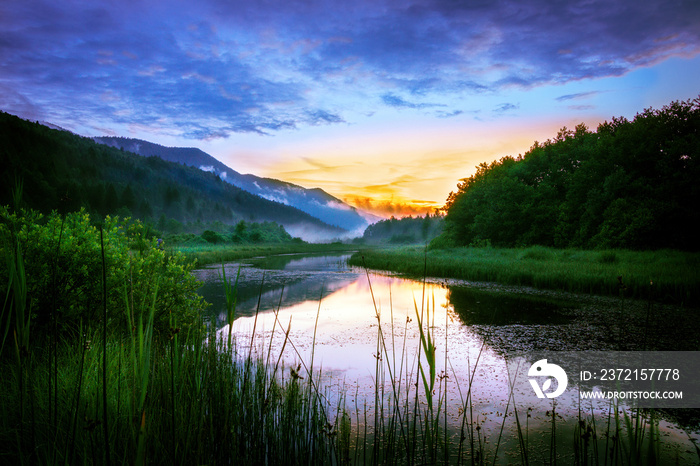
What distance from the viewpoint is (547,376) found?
5.78m

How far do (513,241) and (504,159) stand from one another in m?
16.3

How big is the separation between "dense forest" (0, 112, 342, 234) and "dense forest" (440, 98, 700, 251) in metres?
40.1

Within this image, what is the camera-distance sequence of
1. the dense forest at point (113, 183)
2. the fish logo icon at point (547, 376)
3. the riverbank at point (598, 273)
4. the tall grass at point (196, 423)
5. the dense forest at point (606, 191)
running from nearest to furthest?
1. the tall grass at point (196, 423)
2. the fish logo icon at point (547, 376)
3. the riverbank at point (598, 273)
4. the dense forest at point (606, 191)
5. the dense forest at point (113, 183)

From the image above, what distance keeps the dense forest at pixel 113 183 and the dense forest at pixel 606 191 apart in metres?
40.1

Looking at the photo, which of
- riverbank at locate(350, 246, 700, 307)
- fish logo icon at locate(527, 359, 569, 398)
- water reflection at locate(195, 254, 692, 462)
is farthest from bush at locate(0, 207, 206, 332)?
fish logo icon at locate(527, 359, 569, 398)

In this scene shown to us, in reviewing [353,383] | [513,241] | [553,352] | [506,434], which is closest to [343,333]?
[353,383]

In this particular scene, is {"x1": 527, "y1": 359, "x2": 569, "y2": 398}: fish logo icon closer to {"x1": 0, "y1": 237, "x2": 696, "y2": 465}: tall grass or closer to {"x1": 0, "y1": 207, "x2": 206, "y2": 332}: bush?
{"x1": 0, "y1": 237, "x2": 696, "y2": 465}: tall grass

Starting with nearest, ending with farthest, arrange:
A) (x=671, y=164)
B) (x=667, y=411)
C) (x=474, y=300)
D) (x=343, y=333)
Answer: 1. (x=667, y=411)
2. (x=343, y=333)
3. (x=474, y=300)
4. (x=671, y=164)

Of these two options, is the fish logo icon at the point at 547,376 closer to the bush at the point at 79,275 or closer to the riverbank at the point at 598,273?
the riverbank at the point at 598,273

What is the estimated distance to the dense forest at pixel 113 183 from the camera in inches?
2053

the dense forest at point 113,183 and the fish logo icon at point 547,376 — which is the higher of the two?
the dense forest at point 113,183

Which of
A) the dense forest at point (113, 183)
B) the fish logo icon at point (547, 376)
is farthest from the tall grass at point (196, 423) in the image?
the dense forest at point (113, 183)

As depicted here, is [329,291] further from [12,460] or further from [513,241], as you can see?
[513,241]

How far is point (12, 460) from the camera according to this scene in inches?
100
